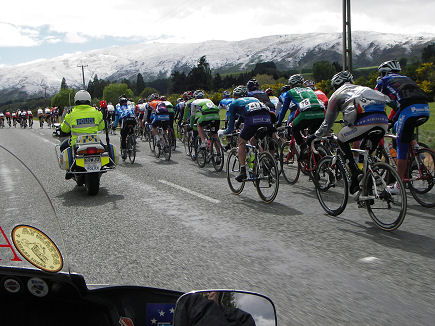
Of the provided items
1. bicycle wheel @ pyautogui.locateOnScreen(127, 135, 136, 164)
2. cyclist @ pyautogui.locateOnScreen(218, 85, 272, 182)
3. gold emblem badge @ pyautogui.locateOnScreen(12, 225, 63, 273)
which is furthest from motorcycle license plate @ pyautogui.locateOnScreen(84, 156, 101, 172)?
gold emblem badge @ pyautogui.locateOnScreen(12, 225, 63, 273)

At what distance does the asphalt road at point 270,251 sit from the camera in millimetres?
3285

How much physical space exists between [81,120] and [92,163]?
35.6 inches

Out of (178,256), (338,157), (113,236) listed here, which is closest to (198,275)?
(178,256)

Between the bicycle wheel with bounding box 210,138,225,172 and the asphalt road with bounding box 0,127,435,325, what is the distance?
9.46 ft

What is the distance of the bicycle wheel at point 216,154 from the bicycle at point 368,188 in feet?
15.0

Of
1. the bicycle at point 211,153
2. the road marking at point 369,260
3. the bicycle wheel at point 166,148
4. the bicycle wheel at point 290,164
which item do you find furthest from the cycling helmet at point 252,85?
the road marking at point 369,260

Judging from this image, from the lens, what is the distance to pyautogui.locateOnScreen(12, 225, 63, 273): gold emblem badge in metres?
1.54

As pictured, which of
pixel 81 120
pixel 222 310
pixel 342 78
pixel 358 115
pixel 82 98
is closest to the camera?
pixel 222 310

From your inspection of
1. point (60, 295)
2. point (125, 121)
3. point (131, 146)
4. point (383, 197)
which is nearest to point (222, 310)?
point (60, 295)

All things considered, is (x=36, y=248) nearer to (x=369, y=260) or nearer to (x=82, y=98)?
(x=369, y=260)

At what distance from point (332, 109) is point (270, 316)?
193 inches

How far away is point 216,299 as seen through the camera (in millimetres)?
1396

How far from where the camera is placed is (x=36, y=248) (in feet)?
5.12

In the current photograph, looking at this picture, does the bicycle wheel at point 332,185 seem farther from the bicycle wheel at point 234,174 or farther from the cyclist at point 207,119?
the cyclist at point 207,119
